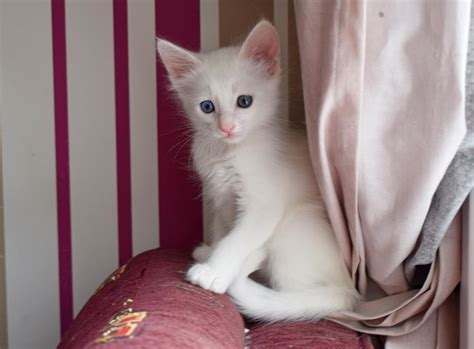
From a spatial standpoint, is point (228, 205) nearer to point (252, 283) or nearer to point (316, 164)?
point (252, 283)

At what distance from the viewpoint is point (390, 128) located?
110 centimetres

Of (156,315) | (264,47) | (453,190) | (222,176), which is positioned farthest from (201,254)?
(453,190)

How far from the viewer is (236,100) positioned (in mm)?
1407

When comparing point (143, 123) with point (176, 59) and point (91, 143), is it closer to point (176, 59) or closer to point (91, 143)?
point (91, 143)

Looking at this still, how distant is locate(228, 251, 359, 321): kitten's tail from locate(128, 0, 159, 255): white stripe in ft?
2.06

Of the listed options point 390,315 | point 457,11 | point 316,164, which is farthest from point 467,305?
point 457,11

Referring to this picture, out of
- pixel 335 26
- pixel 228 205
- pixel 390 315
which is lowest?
pixel 390 315

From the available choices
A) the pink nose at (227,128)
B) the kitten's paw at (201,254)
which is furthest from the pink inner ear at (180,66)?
the kitten's paw at (201,254)

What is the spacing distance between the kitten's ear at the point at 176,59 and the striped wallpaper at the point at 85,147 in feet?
1.00

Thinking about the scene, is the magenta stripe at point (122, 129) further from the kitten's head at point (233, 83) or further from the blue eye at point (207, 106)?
the blue eye at point (207, 106)

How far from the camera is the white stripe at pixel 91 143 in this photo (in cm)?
181

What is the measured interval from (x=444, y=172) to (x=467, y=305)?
28cm

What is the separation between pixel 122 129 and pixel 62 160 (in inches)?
8.8

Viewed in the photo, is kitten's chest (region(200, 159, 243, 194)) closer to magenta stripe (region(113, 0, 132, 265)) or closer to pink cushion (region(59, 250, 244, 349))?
pink cushion (region(59, 250, 244, 349))
